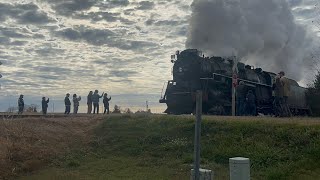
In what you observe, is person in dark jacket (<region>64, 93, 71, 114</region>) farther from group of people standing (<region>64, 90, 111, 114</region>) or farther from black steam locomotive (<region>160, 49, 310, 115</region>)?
black steam locomotive (<region>160, 49, 310, 115</region>)

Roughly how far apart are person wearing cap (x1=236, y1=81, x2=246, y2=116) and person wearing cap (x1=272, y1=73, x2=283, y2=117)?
1.70 metres

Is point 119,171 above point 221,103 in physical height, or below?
below

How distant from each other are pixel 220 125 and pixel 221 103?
8987 millimetres

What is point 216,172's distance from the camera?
11273mm

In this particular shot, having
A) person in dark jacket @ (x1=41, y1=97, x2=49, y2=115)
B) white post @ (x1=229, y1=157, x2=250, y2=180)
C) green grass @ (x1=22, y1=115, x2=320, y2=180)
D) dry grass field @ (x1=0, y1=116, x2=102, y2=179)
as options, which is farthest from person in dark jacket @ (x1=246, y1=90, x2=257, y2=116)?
white post @ (x1=229, y1=157, x2=250, y2=180)

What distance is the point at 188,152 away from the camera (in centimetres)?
1324

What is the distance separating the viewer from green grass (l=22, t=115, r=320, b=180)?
11250 millimetres

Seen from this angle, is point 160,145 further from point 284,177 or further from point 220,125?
point 284,177

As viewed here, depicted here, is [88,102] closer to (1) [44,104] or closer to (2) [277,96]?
(1) [44,104]

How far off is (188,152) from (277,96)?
453 inches

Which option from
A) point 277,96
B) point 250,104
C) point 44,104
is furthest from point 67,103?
point 277,96

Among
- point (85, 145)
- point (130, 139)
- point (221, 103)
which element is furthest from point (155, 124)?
point (221, 103)

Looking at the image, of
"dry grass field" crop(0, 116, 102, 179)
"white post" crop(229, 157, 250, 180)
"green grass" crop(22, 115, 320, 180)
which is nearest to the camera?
"white post" crop(229, 157, 250, 180)

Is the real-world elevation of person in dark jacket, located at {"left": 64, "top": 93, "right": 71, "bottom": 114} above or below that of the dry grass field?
above
